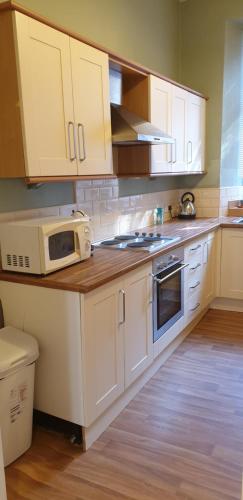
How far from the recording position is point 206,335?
3.30 meters

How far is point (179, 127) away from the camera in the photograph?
11.1ft

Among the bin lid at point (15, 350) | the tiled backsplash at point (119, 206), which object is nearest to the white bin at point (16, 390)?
the bin lid at point (15, 350)

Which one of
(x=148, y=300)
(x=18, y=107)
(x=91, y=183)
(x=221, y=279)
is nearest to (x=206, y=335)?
(x=221, y=279)

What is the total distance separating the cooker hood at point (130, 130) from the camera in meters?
2.41

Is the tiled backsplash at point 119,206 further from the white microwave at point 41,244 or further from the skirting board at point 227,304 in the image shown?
the skirting board at point 227,304

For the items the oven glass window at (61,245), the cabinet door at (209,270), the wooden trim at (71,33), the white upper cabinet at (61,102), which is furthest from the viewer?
the cabinet door at (209,270)

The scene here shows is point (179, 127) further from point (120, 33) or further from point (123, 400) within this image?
point (123, 400)

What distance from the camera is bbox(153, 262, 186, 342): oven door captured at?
2.55 metres

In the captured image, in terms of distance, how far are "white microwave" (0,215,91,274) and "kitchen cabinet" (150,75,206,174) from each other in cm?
113

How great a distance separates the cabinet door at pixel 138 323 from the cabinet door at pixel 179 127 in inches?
54.2

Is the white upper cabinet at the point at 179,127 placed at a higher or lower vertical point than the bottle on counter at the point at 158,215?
higher

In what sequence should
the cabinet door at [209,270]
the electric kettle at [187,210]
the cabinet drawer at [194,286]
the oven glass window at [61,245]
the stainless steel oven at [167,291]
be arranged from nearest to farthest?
the oven glass window at [61,245], the stainless steel oven at [167,291], the cabinet drawer at [194,286], the cabinet door at [209,270], the electric kettle at [187,210]

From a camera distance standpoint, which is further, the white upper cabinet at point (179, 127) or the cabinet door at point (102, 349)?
the white upper cabinet at point (179, 127)

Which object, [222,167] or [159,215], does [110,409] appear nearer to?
[159,215]
